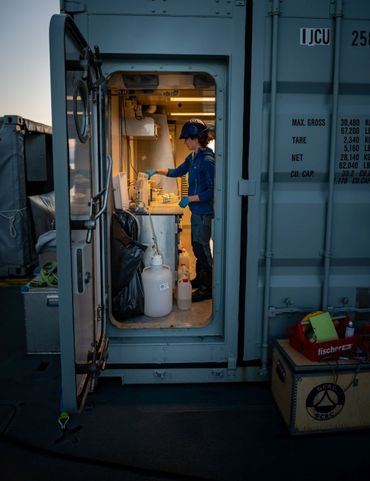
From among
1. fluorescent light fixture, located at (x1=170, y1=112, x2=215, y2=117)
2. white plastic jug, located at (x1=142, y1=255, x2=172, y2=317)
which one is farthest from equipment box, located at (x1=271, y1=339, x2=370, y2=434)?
fluorescent light fixture, located at (x1=170, y1=112, x2=215, y2=117)

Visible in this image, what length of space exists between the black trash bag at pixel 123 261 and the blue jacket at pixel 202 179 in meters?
0.93

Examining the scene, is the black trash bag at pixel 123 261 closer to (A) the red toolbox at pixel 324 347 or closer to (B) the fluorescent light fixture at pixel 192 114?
(A) the red toolbox at pixel 324 347

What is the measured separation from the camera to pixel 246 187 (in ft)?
9.16

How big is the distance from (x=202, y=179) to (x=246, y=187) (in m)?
1.46

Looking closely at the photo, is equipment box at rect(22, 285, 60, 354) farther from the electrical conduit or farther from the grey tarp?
the grey tarp

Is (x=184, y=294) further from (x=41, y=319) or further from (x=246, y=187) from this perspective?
(x=246, y=187)

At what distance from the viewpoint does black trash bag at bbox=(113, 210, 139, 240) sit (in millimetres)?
3795

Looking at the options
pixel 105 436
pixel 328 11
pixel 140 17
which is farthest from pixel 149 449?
pixel 328 11

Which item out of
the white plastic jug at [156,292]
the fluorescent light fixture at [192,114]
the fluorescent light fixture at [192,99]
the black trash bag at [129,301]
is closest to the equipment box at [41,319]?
the black trash bag at [129,301]

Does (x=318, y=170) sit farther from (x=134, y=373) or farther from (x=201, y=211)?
(x=134, y=373)

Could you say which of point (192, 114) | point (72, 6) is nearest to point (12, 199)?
point (192, 114)

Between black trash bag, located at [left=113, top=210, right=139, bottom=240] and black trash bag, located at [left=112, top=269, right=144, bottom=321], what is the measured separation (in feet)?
1.46

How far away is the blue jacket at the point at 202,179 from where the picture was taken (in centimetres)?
412

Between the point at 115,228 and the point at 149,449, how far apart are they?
6.43ft
